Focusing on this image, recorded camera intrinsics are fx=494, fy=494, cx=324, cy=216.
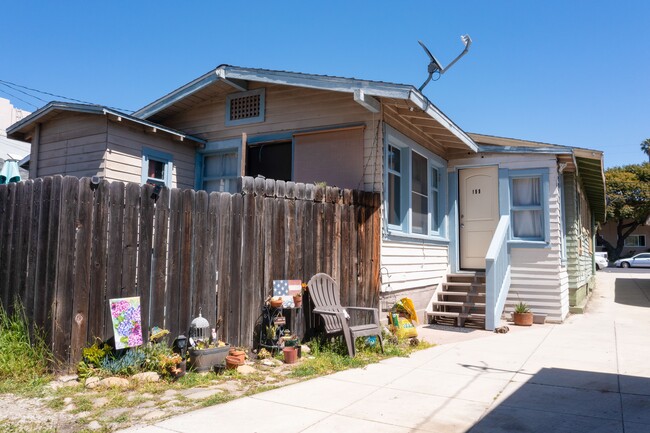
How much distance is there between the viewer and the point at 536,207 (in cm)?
996

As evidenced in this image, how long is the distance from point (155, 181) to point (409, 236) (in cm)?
454

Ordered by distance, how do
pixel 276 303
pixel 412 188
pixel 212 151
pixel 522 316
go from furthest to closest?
pixel 212 151 → pixel 522 316 → pixel 412 188 → pixel 276 303

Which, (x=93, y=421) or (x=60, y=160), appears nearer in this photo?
(x=93, y=421)

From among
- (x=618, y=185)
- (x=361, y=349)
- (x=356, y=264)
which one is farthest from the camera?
(x=618, y=185)

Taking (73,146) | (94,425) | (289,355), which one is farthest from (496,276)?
(73,146)

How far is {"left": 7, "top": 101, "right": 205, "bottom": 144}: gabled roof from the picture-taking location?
761 centimetres

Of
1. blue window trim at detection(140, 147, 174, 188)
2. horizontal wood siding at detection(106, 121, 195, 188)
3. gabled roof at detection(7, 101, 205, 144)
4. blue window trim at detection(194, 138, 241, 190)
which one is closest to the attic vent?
blue window trim at detection(194, 138, 241, 190)

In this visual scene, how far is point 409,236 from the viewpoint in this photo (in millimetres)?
8648

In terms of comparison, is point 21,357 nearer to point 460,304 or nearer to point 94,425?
point 94,425

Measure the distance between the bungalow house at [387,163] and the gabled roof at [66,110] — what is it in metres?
0.02

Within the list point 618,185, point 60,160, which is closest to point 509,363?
point 60,160

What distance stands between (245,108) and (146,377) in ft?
18.9

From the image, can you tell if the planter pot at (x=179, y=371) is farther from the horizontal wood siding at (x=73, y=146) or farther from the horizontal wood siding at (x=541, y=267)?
the horizontal wood siding at (x=541, y=267)

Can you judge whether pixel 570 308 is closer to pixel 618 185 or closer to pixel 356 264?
pixel 356 264
